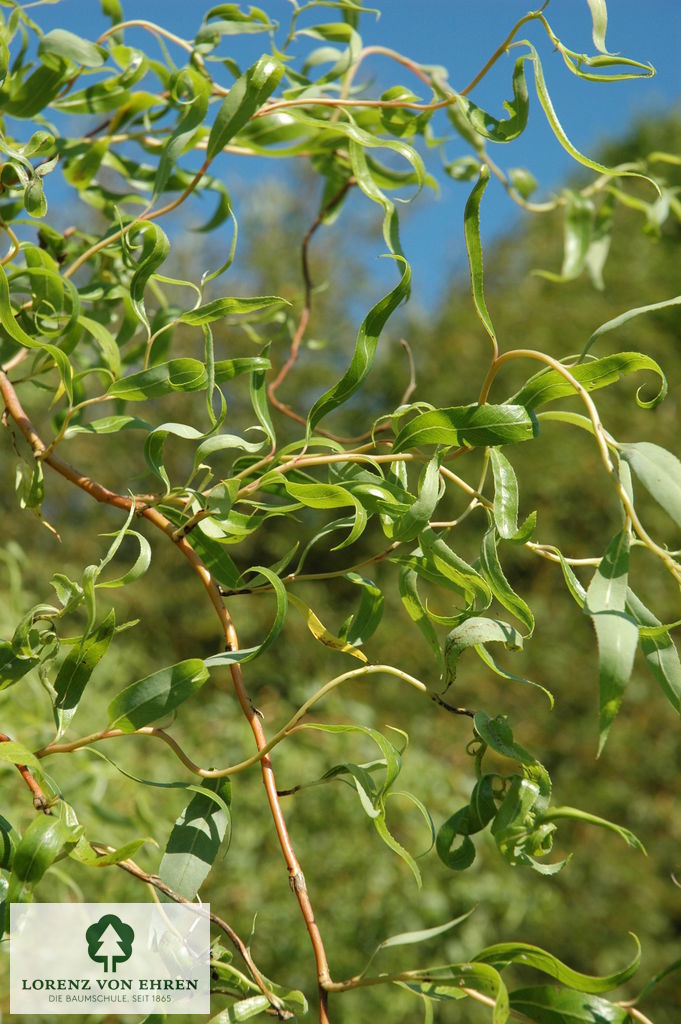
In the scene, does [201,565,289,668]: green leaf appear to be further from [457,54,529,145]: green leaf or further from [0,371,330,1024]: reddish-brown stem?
[457,54,529,145]: green leaf

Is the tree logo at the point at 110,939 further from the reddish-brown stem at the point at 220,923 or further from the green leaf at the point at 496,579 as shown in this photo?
the green leaf at the point at 496,579

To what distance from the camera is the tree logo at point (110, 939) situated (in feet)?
1.38

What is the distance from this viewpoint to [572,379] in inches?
11.4

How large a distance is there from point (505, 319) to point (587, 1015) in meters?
3.18

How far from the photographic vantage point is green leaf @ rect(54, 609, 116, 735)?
33 centimetres

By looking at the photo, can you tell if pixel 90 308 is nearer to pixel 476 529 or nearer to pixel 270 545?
pixel 476 529

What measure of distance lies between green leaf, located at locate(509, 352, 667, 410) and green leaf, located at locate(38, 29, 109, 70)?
0.29 m

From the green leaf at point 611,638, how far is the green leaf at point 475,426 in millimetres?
60

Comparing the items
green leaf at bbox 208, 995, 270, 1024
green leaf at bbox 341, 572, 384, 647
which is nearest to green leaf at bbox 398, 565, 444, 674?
green leaf at bbox 341, 572, 384, 647

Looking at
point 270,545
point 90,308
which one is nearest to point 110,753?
point 90,308

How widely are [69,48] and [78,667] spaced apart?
31 cm

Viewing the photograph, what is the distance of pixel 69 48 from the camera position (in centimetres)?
46

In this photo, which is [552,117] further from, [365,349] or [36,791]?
[36,791]

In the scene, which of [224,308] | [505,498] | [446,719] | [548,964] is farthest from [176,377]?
[446,719]
